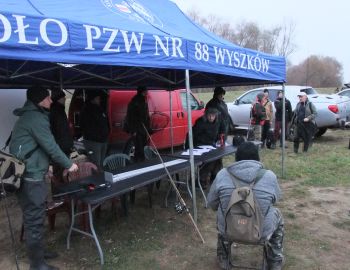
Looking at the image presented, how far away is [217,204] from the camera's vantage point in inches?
143

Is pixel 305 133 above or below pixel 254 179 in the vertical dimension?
below

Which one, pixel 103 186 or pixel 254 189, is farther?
pixel 103 186

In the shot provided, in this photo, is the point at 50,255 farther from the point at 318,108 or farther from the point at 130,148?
the point at 318,108

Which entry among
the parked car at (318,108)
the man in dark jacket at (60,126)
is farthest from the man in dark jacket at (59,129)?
the parked car at (318,108)

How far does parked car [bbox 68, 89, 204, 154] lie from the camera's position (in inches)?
320

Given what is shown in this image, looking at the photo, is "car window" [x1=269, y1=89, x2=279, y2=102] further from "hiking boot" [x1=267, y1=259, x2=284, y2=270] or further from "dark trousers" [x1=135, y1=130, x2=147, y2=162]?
"hiking boot" [x1=267, y1=259, x2=284, y2=270]

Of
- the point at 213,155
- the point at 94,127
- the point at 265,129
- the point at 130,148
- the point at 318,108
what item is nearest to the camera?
the point at 213,155

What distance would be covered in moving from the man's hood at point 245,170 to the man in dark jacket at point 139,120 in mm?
4136

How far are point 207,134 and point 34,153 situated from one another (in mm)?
3601

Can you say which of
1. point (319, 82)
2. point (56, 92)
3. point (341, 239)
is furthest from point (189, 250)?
point (319, 82)

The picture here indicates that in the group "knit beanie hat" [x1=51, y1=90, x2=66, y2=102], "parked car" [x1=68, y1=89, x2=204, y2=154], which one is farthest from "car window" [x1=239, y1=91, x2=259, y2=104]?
"knit beanie hat" [x1=51, y1=90, x2=66, y2=102]

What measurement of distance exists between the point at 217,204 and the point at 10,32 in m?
2.24

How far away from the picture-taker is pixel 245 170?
3402 mm

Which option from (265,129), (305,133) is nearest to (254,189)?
(305,133)
